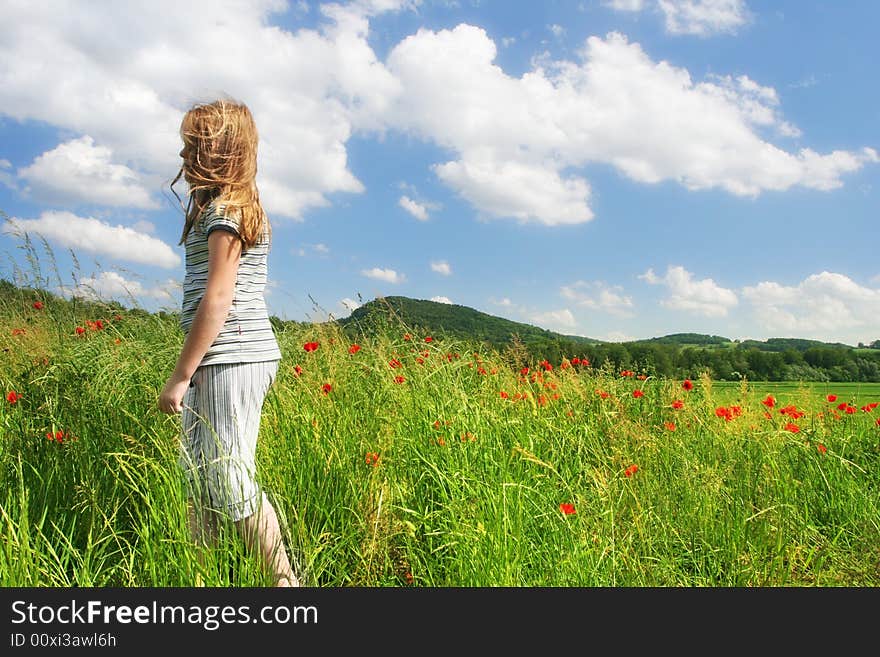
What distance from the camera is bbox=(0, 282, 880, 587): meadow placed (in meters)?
2.29

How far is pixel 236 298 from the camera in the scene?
2332 mm

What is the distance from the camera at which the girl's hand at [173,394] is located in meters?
2.22

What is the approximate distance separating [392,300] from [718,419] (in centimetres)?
273

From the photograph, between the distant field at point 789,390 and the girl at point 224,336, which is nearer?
the girl at point 224,336

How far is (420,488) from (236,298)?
1284 mm

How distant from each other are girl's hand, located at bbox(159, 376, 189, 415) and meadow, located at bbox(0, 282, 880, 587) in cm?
24

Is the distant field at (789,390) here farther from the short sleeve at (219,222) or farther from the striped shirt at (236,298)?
the short sleeve at (219,222)

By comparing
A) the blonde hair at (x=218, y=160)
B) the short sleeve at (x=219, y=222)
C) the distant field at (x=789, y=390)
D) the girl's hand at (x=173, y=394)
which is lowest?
the distant field at (x=789, y=390)

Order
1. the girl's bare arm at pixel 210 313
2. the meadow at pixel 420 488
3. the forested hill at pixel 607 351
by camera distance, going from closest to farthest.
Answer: the girl's bare arm at pixel 210 313 < the meadow at pixel 420 488 < the forested hill at pixel 607 351

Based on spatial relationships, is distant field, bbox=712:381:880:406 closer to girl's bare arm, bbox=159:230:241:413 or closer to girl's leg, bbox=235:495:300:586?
girl's leg, bbox=235:495:300:586

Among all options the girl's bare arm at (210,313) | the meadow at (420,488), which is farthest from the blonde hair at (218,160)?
the meadow at (420,488)

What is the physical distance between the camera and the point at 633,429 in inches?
138

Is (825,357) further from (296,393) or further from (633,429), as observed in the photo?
(296,393)

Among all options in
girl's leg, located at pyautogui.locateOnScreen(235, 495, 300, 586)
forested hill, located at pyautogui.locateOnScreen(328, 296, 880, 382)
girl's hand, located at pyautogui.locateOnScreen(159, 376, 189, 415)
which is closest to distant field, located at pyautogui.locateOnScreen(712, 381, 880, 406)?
forested hill, located at pyautogui.locateOnScreen(328, 296, 880, 382)
